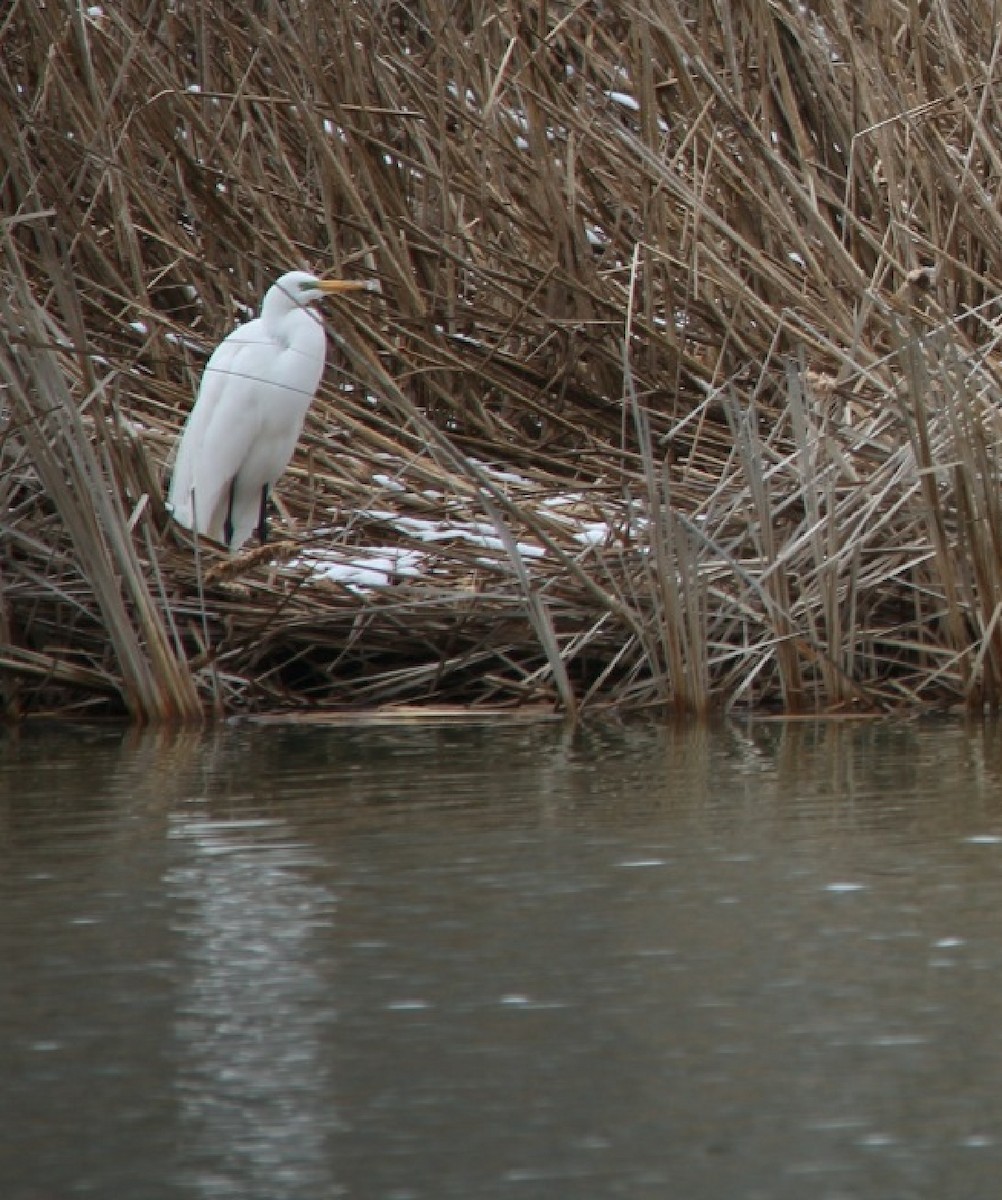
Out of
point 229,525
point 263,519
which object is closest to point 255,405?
point 263,519

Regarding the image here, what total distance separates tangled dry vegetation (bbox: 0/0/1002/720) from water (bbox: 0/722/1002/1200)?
1.05 metres

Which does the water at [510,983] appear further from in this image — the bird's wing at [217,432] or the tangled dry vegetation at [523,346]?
the bird's wing at [217,432]

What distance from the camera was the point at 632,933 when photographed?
3637mm

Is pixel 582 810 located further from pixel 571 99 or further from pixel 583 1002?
pixel 571 99

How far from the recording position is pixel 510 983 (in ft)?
11.0

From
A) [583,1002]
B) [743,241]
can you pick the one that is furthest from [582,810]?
[743,241]

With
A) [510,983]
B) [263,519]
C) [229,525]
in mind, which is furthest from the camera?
[229,525]

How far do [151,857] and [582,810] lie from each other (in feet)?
2.81

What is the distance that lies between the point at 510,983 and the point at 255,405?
466 cm

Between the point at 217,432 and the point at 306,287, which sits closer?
the point at 217,432

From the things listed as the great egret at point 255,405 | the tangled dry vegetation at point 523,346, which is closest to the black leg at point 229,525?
the great egret at point 255,405

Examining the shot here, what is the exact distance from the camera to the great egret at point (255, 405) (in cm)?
767

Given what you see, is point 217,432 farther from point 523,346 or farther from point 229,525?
point 523,346

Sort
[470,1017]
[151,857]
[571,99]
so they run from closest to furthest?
[470,1017]
[151,857]
[571,99]
